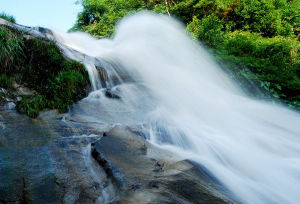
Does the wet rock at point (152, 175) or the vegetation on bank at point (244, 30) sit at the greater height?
the vegetation on bank at point (244, 30)

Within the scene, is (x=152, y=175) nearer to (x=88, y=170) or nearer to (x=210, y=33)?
(x=88, y=170)

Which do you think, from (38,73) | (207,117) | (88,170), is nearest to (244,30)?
(207,117)

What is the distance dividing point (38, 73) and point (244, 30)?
14.7 m

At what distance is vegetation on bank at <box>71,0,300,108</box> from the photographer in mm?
8227

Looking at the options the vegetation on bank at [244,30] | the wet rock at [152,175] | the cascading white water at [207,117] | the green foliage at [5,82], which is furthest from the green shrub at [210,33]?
the green foliage at [5,82]

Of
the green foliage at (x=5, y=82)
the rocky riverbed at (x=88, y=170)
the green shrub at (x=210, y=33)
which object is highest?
the green shrub at (x=210, y=33)

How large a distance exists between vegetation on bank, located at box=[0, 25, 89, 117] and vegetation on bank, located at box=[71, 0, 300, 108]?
22.5 feet

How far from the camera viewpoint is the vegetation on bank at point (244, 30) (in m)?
8.23

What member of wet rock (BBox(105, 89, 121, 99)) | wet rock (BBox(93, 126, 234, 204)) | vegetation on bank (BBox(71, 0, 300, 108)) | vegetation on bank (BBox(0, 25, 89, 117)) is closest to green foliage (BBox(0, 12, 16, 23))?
vegetation on bank (BBox(0, 25, 89, 117))

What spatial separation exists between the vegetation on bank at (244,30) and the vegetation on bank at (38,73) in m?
6.87

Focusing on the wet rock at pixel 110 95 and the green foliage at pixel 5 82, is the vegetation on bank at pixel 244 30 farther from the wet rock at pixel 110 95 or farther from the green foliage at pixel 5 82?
the green foliage at pixel 5 82

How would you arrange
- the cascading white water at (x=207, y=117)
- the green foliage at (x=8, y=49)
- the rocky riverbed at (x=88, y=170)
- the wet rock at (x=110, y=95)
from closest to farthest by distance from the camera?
the rocky riverbed at (x=88, y=170)
the cascading white water at (x=207, y=117)
the green foliage at (x=8, y=49)
the wet rock at (x=110, y=95)

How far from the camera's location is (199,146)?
12.5 feet

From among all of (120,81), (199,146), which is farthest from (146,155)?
(120,81)
